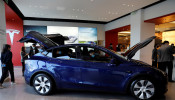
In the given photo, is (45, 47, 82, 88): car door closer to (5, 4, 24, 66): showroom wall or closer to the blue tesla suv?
the blue tesla suv

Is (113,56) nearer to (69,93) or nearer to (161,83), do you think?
(161,83)

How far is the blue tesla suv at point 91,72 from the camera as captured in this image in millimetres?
2588

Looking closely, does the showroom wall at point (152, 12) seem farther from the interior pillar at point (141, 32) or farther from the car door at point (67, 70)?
the car door at point (67, 70)

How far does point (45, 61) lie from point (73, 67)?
80cm

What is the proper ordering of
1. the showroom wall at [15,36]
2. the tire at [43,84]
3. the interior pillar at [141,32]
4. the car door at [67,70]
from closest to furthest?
the car door at [67,70] < the tire at [43,84] < the interior pillar at [141,32] < the showroom wall at [15,36]

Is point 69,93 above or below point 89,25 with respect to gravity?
below

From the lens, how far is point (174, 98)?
9.25ft

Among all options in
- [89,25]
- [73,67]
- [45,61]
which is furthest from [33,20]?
[73,67]

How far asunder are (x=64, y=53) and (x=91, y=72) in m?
0.92

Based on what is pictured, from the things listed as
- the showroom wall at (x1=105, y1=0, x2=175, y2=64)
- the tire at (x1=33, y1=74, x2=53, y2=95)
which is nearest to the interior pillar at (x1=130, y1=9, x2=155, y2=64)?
the showroom wall at (x1=105, y1=0, x2=175, y2=64)

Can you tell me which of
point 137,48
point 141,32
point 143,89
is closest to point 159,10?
point 141,32

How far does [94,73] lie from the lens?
106 inches

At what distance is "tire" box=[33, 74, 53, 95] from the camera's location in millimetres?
2915

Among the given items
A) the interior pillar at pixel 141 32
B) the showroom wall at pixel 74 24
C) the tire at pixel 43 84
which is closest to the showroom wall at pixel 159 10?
the interior pillar at pixel 141 32
